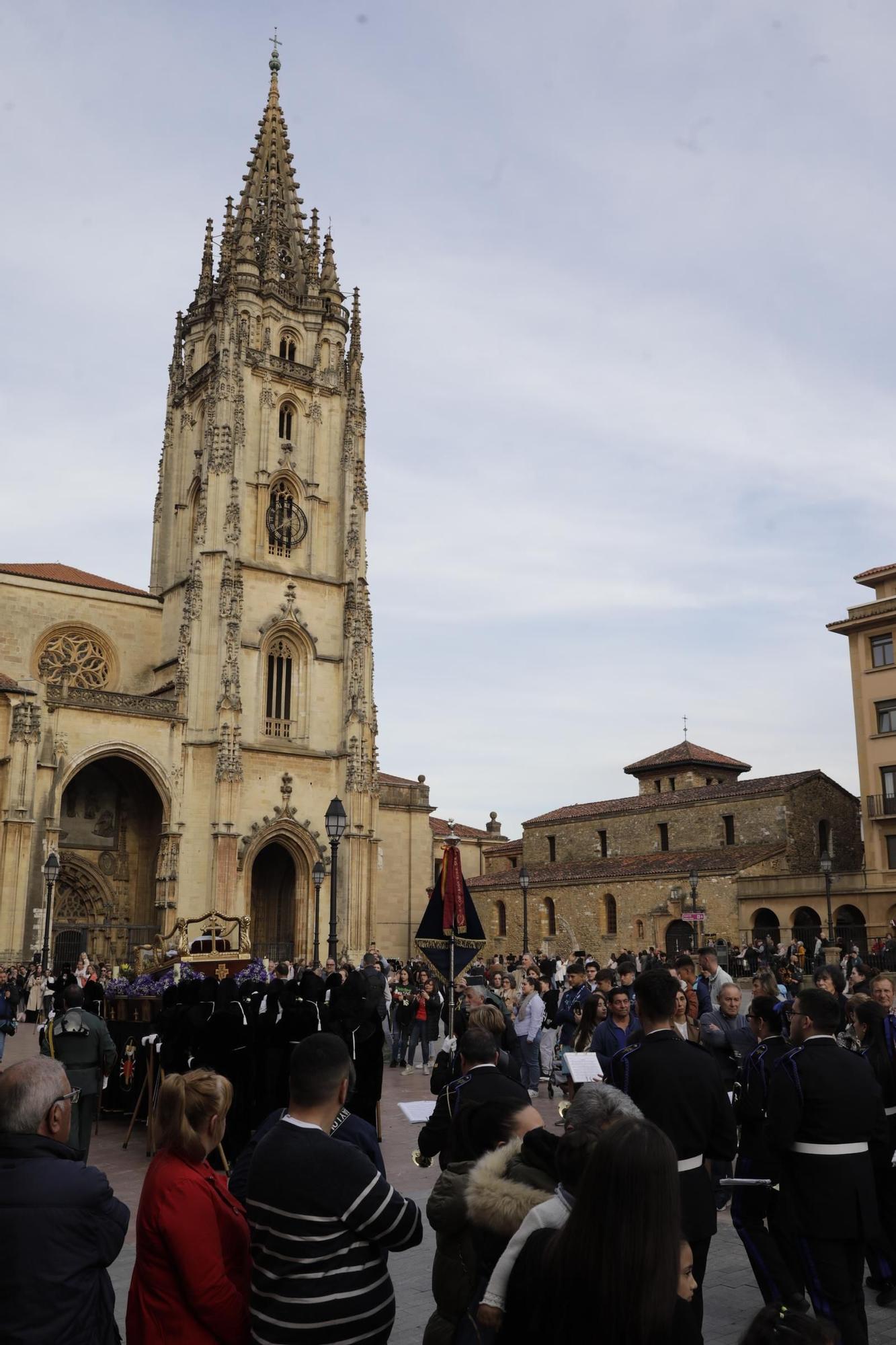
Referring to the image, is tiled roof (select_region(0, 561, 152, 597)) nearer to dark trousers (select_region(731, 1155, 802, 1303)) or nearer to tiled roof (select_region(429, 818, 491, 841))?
tiled roof (select_region(429, 818, 491, 841))

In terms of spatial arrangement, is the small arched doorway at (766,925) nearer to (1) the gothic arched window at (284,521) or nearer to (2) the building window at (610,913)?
(2) the building window at (610,913)

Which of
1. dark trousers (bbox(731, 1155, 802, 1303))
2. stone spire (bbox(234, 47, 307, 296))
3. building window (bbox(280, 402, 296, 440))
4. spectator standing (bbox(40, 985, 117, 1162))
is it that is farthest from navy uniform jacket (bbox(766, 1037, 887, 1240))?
stone spire (bbox(234, 47, 307, 296))

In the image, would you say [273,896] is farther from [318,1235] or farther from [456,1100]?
[318,1235]

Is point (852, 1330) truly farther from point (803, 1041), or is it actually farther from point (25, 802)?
point (25, 802)

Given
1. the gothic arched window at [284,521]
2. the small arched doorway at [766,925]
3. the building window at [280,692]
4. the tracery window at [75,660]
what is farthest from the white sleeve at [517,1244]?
the tracery window at [75,660]

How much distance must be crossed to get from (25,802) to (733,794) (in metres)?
26.6

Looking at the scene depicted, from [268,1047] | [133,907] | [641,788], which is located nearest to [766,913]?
[641,788]

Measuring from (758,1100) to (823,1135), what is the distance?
0.59 m

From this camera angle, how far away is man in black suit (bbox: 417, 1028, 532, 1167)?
4609 millimetres

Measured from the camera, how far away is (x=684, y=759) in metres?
53.2

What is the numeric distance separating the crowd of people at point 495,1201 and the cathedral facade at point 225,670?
3153 centimetres

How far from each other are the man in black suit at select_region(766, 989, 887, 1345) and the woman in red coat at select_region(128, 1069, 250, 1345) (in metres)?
2.63

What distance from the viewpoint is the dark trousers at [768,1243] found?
5.30 m

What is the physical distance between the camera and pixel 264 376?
140 ft
